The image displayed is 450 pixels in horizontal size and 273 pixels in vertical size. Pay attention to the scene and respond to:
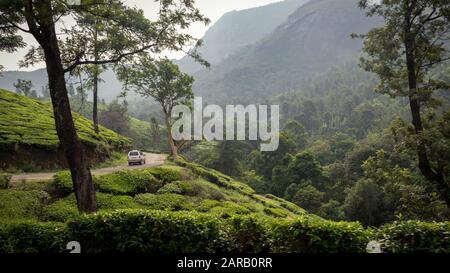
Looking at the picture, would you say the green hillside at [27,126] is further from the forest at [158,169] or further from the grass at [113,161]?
the grass at [113,161]

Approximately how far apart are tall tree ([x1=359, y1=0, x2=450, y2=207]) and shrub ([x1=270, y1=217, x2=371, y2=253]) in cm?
760

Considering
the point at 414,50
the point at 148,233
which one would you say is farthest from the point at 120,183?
the point at 414,50

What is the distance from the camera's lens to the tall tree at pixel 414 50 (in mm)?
13445

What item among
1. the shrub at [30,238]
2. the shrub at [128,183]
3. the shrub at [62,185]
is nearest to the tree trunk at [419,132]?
the shrub at [30,238]

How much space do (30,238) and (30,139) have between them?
50.2 ft

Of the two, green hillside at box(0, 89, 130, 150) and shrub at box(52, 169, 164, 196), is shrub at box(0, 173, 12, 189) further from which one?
green hillside at box(0, 89, 130, 150)

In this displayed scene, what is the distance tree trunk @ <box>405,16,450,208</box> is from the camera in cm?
1320

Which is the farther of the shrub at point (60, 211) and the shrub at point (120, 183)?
the shrub at point (120, 183)

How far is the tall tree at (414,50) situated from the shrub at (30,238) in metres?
12.0

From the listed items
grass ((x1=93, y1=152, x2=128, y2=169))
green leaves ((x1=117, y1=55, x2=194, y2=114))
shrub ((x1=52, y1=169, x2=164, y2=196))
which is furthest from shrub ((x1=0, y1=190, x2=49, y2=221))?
green leaves ((x1=117, y1=55, x2=194, y2=114))

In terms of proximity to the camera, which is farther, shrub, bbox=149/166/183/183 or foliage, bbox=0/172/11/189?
shrub, bbox=149/166/183/183

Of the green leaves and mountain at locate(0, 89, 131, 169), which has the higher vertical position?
the green leaves

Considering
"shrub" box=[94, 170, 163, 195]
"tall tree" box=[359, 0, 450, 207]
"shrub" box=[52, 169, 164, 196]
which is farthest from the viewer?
"shrub" box=[94, 170, 163, 195]
